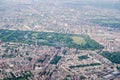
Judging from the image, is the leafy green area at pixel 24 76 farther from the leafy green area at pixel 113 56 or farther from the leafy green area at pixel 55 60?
the leafy green area at pixel 113 56

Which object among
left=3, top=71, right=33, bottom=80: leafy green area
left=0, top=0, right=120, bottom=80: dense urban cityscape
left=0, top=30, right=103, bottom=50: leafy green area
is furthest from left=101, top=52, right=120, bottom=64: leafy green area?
left=3, top=71, right=33, bottom=80: leafy green area

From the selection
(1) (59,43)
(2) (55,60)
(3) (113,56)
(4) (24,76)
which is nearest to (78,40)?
(1) (59,43)

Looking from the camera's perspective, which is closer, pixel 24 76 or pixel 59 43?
pixel 24 76

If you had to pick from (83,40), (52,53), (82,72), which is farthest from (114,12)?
(82,72)

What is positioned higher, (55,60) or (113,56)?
(55,60)

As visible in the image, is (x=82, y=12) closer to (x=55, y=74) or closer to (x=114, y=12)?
(x=114, y=12)

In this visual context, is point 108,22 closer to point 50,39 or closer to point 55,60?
point 50,39

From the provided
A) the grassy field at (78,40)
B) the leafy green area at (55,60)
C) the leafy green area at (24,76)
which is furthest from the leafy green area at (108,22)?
the leafy green area at (24,76)

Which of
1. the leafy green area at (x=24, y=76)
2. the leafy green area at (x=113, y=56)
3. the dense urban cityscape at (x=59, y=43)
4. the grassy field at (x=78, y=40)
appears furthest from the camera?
the grassy field at (x=78, y=40)

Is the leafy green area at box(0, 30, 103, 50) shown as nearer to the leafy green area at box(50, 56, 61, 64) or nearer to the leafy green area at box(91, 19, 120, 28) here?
the leafy green area at box(50, 56, 61, 64)
